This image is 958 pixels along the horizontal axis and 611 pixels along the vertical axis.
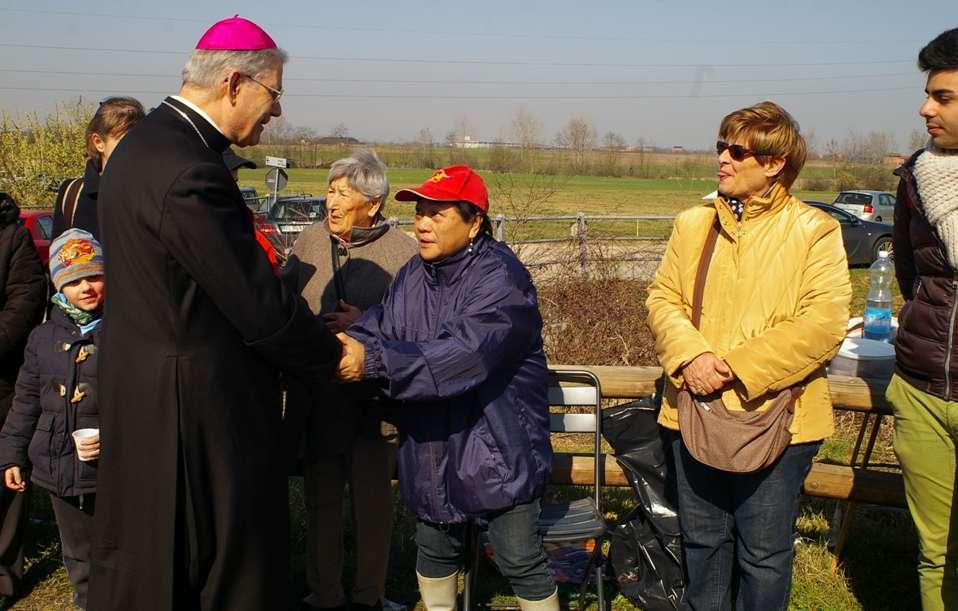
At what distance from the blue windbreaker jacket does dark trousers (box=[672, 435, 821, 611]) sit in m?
0.61

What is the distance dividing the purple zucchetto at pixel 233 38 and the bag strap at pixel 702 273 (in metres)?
1.68

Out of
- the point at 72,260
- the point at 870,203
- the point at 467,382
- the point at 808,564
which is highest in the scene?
the point at 72,260

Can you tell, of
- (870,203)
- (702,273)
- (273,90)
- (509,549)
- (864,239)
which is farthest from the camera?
(870,203)

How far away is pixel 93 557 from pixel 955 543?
2.86m

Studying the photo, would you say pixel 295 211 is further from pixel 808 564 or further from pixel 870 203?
pixel 870 203

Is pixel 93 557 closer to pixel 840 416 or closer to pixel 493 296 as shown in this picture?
pixel 493 296

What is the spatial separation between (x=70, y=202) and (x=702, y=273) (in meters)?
3.04

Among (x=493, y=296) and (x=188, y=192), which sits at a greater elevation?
(x=188, y=192)

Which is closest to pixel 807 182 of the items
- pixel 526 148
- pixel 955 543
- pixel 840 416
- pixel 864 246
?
pixel 526 148

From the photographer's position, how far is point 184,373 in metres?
2.34

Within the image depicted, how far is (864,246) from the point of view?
19.9 meters

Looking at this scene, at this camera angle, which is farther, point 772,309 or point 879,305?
point 879,305

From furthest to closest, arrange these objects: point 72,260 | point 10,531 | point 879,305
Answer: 1. point 879,305
2. point 10,531
3. point 72,260

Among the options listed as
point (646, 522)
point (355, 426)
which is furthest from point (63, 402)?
point (646, 522)
